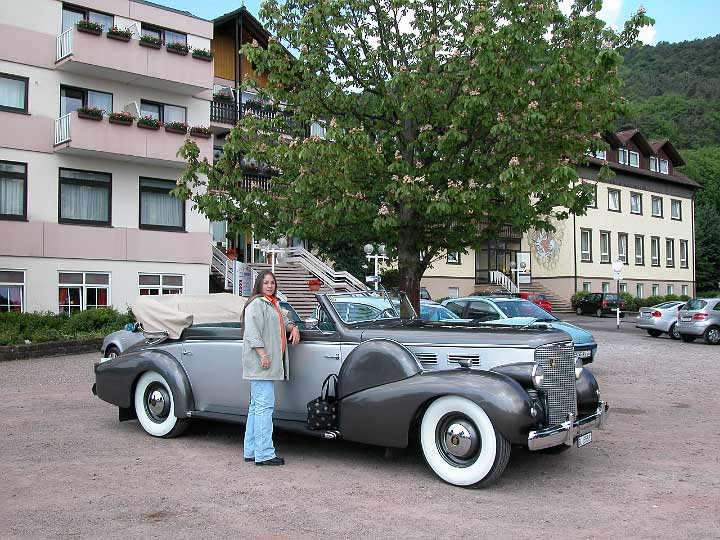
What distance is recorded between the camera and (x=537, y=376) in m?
6.75

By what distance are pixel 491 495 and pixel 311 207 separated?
5.66m

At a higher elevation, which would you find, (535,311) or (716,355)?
(535,311)

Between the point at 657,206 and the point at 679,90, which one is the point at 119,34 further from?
the point at 679,90

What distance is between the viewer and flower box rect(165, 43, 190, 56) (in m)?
25.3

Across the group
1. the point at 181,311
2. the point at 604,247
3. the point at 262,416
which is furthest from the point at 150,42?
the point at 604,247

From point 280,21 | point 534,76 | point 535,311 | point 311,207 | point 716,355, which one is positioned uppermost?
point 280,21

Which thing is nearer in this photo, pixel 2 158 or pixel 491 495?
pixel 491 495

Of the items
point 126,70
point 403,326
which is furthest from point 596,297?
point 403,326

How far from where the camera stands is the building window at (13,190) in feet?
73.8

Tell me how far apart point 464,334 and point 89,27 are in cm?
2005

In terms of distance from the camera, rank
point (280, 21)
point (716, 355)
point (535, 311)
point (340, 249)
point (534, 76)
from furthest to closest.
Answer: point (340, 249) < point (716, 355) < point (535, 311) < point (280, 21) < point (534, 76)

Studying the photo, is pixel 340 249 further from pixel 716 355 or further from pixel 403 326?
pixel 403 326

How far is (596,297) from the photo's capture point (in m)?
43.6

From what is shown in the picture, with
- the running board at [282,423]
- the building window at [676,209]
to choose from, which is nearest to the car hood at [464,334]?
the running board at [282,423]
